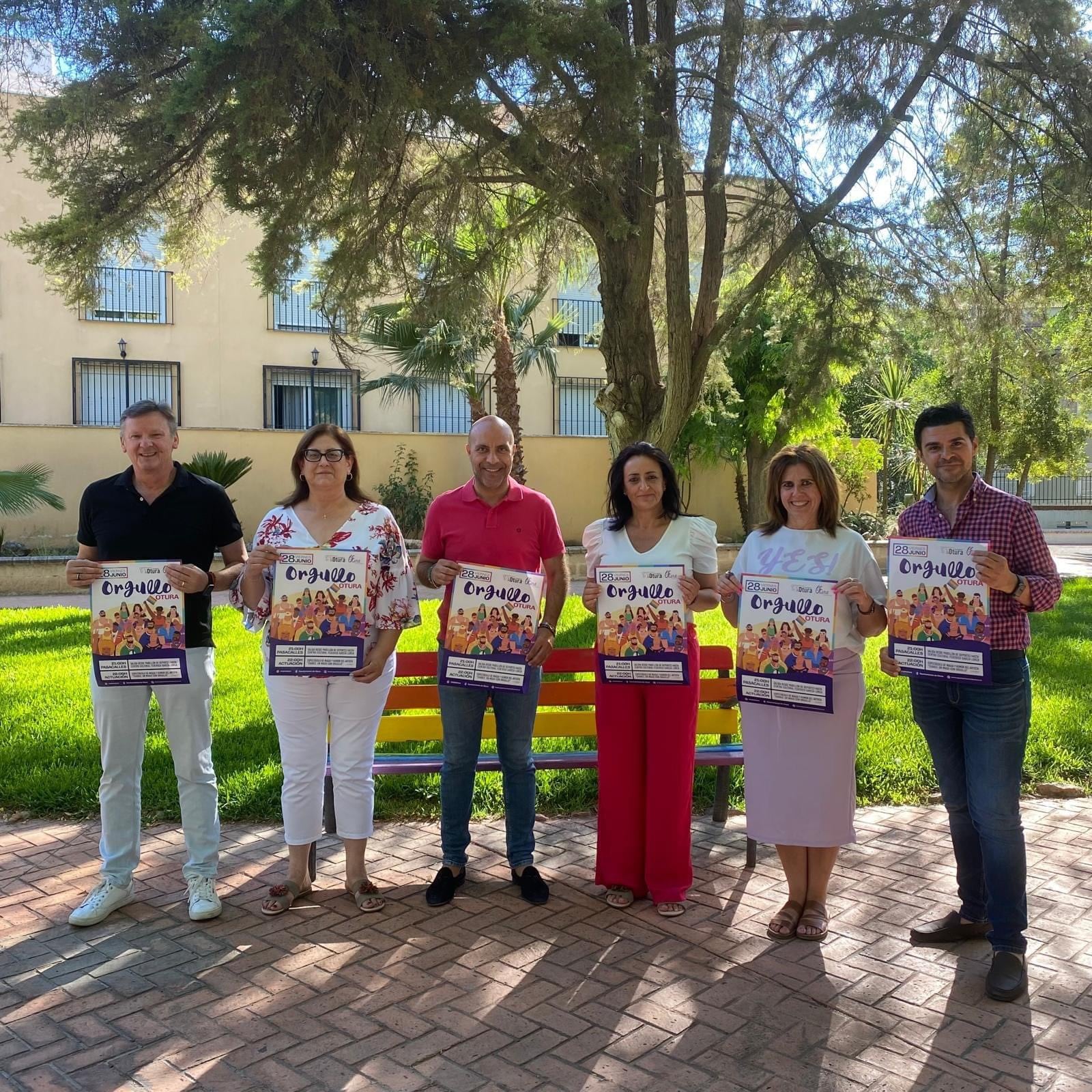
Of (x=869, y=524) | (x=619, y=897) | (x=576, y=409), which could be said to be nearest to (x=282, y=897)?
(x=619, y=897)

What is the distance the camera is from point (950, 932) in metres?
4.42

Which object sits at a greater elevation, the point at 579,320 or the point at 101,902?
the point at 579,320

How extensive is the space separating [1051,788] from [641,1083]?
4535mm

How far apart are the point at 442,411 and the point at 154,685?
20125 mm

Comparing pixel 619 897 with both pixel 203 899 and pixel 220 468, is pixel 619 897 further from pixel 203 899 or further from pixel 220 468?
pixel 220 468

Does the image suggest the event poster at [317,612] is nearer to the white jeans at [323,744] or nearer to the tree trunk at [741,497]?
the white jeans at [323,744]

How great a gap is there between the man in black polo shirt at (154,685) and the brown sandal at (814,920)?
2545mm

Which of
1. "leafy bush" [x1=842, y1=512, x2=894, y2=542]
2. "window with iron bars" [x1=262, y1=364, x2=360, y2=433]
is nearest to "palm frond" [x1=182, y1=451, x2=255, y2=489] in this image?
"window with iron bars" [x1=262, y1=364, x2=360, y2=433]

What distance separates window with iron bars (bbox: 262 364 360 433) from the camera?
2389 cm

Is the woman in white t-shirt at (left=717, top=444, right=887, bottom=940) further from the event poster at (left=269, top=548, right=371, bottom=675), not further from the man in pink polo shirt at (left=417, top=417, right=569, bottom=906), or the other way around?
the event poster at (left=269, top=548, right=371, bottom=675)

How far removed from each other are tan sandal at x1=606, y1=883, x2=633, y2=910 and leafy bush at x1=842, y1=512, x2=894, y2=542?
1942cm

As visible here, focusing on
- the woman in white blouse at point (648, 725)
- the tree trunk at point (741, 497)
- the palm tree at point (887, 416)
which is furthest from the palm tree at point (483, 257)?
the palm tree at point (887, 416)

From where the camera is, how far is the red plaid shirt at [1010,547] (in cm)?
400

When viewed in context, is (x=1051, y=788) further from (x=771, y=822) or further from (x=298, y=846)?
(x=298, y=846)
